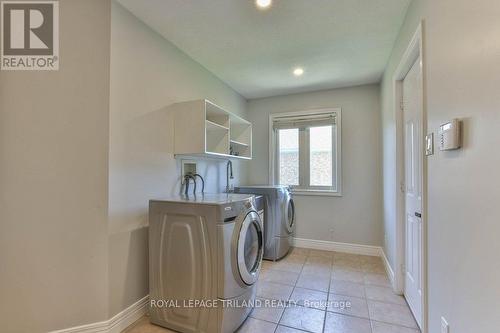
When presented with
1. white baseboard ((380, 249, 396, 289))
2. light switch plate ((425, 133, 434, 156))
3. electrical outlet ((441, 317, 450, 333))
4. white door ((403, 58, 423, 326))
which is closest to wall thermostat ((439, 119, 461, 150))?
light switch plate ((425, 133, 434, 156))

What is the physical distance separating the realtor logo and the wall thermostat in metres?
2.34

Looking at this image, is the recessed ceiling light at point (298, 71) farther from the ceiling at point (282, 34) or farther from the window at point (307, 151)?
the window at point (307, 151)

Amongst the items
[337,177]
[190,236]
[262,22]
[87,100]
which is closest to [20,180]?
[87,100]

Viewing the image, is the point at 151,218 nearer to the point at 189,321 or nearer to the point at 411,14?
the point at 189,321

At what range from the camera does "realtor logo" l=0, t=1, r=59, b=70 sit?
5.07 feet

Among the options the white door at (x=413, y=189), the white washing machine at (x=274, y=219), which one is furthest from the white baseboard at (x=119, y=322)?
the white door at (x=413, y=189)

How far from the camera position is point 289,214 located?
11.2 feet

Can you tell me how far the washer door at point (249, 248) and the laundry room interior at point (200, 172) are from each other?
2 centimetres

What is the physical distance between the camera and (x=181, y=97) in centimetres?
253

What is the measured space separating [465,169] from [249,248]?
1468mm

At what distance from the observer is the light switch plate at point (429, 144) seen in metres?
1.36

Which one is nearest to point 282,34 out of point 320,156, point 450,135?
point 450,135

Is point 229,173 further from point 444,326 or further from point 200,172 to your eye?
point 444,326

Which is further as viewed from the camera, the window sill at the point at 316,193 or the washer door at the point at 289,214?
the window sill at the point at 316,193
